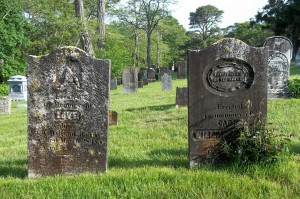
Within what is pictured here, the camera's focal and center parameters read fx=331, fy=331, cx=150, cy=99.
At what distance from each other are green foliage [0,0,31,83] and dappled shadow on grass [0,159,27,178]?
25.4 meters

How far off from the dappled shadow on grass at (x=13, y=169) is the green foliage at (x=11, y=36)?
25.4m

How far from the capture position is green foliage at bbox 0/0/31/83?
2866cm

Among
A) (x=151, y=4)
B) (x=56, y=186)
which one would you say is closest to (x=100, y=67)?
Answer: (x=56, y=186)

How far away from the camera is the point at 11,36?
28.7 metres

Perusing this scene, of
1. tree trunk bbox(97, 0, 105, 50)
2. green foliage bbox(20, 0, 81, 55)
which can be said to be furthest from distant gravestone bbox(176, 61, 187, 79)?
green foliage bbox(20, 0, 81, 55)

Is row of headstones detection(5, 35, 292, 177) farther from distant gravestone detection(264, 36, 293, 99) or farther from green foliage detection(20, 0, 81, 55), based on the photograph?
green foliage detection(20, 0, 81, 55)

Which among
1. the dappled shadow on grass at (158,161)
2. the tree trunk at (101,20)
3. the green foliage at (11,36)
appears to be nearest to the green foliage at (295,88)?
the dappled shadow on grass at (158,161)

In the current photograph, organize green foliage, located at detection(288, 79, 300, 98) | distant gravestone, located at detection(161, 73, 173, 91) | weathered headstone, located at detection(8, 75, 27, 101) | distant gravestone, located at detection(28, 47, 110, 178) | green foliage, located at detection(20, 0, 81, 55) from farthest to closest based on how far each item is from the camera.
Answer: weathered headstone, located at detection(8, 75, 27, 101), green foliage, located at detection(20, 0, 81, 55), distant gravestone, located at detection(161, 73, 173, 91), green foliage, located at detection(288, 79, 300, 98), distant gravestone, located at detection(28, 47, 110, 178)

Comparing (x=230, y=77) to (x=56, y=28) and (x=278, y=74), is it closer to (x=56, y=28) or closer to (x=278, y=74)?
(x=278, y=74)

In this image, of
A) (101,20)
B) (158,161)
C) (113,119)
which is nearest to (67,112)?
(158,161)

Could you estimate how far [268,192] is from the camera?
12.2 ft

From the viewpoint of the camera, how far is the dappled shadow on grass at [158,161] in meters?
4.92

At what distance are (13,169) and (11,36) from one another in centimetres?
2641

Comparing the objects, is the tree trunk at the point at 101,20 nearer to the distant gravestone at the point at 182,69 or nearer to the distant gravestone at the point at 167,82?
the distant gravestone at the point at 167,82
